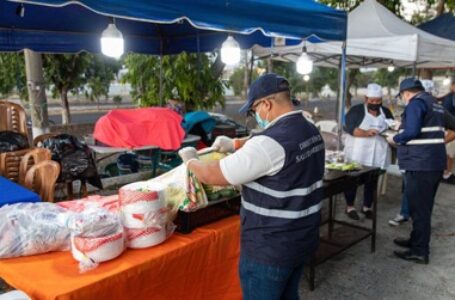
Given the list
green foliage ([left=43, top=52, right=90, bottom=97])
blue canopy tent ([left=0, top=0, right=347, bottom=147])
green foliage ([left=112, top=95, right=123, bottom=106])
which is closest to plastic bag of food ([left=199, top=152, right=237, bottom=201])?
blue canopy tent ([left=0, top=0, right=347, bottom=147])

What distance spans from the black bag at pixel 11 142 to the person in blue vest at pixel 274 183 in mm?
2923

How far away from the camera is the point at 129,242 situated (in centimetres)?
188

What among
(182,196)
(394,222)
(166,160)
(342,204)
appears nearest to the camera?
(182,196)

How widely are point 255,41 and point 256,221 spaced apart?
200 inches

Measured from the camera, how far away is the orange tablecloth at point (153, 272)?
1.60 metres

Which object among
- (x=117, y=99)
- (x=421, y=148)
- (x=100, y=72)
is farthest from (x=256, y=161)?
(x=117, y=99)

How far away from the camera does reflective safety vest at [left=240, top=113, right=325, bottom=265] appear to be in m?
1.63

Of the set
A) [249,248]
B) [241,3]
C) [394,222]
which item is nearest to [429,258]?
[394,222]

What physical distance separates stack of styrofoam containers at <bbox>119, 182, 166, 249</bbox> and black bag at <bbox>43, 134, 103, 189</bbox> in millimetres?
2401

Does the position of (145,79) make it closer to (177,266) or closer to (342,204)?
(342,204)

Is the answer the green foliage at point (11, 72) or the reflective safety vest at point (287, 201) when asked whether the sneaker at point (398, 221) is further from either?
the green foliage at point (11, 72)

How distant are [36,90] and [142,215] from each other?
576 centimetres

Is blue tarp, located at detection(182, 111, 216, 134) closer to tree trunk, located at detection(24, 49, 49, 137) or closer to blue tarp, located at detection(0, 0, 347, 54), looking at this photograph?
blue tarp, located at detection(0, 0, 347, 54)

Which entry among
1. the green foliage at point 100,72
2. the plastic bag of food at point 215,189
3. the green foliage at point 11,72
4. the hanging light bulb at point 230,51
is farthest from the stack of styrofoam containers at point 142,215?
the green foliage at point 100,72
